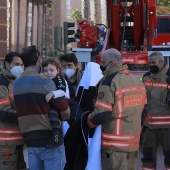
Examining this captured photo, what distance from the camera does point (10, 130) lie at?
5730 mm

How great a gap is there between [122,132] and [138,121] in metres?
0.27

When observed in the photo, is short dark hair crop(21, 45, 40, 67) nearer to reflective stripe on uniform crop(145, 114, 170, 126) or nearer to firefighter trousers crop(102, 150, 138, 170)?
firefighter trousers crop(102, 150, 138, 170)

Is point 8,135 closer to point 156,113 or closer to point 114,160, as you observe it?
point 114,160

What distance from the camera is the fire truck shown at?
12.8 m

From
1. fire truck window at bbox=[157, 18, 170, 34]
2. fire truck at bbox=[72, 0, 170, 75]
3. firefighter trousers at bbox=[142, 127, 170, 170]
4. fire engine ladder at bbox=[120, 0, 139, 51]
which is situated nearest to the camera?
firefighter trousers at bbox=[142, 127, 170, 170]

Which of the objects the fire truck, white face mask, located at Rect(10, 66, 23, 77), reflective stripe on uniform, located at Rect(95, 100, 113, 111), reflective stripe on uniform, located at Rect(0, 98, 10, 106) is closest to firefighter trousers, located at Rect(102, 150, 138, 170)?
reflective stripe on uniform, located at Rect(95, 100, 113, 111)

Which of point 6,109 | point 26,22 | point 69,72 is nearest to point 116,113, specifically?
point 6,109

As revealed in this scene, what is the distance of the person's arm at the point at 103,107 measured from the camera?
5293 mm

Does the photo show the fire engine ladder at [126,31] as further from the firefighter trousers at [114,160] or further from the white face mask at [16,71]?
the firefighter trousers at [114,160]

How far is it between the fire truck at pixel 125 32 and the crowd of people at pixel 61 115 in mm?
6478

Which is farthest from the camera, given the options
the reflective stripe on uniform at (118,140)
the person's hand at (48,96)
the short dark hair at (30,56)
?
the reflective stripe on uniform at (118,140)

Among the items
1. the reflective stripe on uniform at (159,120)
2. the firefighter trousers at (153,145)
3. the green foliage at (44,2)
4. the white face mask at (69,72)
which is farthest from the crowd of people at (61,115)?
the green foliage at (44,2)

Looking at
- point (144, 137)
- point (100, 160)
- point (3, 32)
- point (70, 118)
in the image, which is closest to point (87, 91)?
point (70, 118)

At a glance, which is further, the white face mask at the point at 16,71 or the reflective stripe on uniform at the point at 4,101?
the white face mask at the point at 16,71
